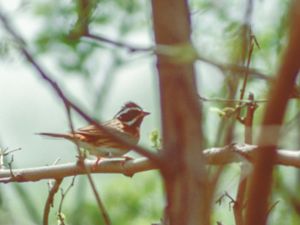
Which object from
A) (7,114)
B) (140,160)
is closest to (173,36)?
→ (140,160)

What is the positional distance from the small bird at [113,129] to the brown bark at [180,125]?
279 centimetres

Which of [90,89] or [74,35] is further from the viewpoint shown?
[90,89]

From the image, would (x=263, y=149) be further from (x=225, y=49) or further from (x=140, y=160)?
(x=140, y=160)

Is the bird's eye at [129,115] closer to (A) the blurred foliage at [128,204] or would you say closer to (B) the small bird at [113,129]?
(B) the small bird at [113,129]

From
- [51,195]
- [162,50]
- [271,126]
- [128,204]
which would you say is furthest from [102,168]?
[128,204]

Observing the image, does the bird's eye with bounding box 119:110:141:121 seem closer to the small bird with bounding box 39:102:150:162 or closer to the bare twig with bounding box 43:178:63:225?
the small bird with bounding box 39:102:150:162

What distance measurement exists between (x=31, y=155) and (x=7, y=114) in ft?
1.57

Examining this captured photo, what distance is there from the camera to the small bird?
4.44 metres

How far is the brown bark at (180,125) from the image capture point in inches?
49.4

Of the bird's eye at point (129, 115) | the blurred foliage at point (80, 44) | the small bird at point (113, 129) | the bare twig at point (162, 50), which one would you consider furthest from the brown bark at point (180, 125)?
the blurred foliage at point (80, 44)

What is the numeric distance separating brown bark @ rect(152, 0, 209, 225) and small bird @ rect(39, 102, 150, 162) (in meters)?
2.79

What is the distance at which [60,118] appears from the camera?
7965 millimetres

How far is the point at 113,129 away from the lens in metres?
4.32

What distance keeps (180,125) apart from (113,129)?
3.06 meters
